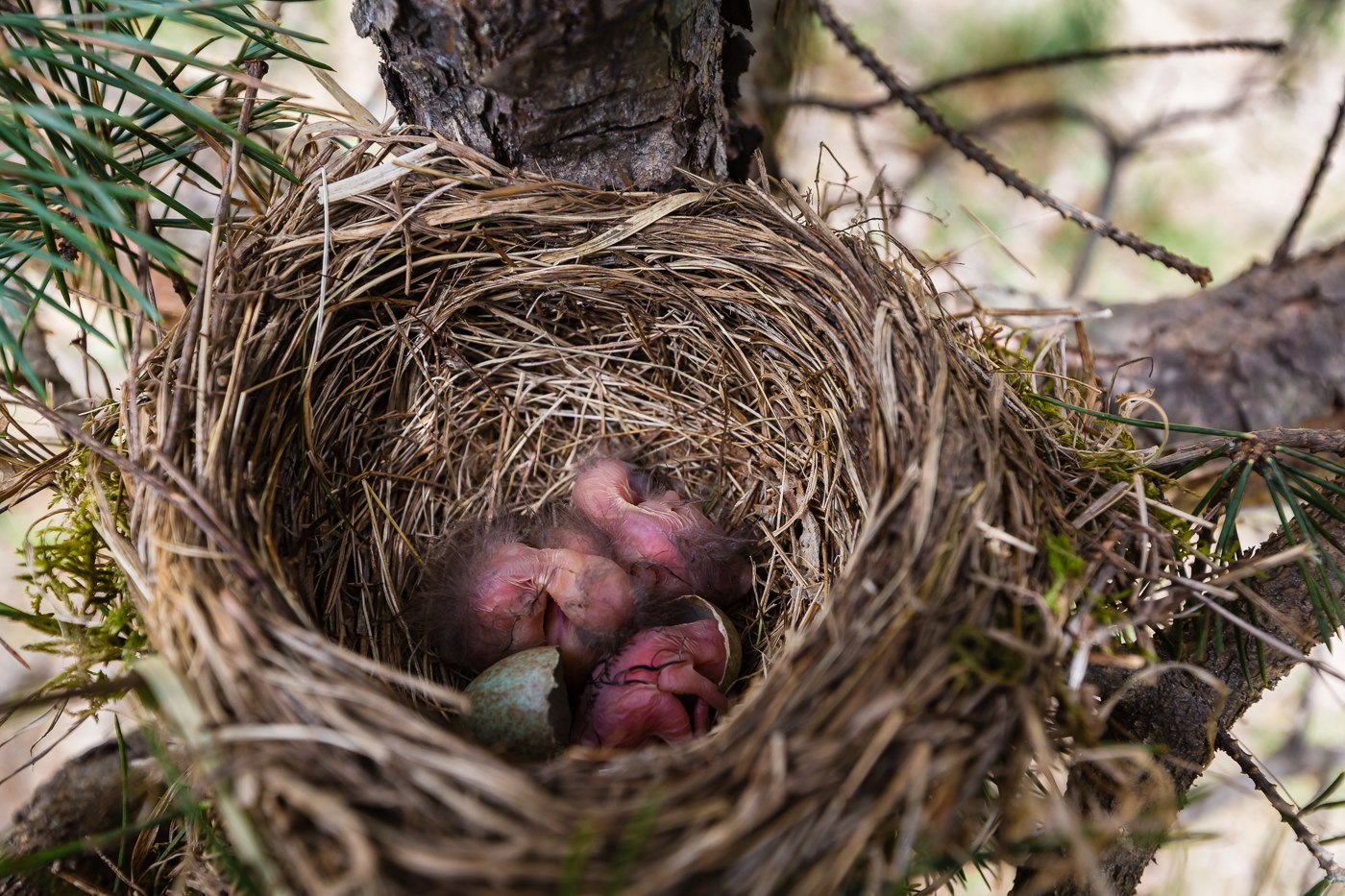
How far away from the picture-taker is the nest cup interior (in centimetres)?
105

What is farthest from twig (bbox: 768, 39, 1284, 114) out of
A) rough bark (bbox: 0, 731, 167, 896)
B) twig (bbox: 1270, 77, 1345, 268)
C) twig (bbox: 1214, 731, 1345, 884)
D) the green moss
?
rough bark (bbox: 0, 731, 167, 896)

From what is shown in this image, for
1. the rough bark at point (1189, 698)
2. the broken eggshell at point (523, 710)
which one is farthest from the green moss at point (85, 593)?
the rough bark at point (1189, 698)

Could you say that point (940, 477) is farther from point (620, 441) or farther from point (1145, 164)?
point (1145, 164)

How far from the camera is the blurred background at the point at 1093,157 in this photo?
2.38m

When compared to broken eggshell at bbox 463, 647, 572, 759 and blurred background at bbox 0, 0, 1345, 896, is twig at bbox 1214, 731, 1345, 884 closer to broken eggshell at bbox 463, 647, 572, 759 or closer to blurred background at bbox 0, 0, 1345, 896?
broken eggshell at bbox 463, 647, 572, 759

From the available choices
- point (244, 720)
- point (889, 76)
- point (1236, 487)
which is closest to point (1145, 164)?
point (889, 76)

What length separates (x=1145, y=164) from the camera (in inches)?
120

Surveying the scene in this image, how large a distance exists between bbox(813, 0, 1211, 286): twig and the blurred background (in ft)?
2.55

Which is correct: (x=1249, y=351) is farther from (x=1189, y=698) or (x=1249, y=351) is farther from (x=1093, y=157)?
(x=1093, y=157)

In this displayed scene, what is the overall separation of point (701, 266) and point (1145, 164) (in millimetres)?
2608

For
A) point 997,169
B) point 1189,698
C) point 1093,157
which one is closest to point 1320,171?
point 997,169

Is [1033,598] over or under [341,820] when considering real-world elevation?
over

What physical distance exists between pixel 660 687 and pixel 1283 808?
65 centimetres

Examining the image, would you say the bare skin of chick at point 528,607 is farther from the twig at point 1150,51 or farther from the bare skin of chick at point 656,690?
the twig at point 1150,51
